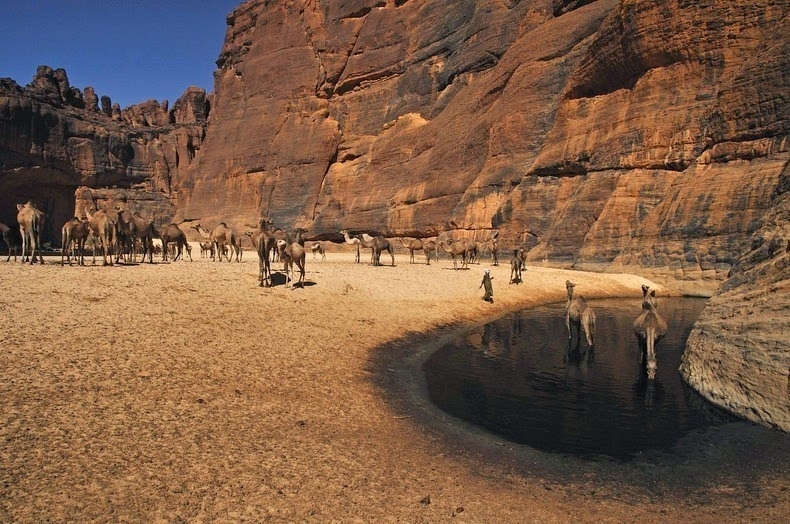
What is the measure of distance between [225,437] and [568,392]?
7.31m

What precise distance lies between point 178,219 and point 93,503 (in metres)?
86.9

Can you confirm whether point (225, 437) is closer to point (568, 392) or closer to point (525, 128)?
point (568, 392)

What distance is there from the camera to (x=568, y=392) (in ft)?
36.6

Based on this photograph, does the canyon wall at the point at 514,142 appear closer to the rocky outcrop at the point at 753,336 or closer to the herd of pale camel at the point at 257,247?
the rocky outcrop at the point at 753,336

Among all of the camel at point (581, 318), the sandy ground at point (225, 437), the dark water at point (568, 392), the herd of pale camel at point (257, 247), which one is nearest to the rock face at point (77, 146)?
the herd of pale camel at point (257, 247)

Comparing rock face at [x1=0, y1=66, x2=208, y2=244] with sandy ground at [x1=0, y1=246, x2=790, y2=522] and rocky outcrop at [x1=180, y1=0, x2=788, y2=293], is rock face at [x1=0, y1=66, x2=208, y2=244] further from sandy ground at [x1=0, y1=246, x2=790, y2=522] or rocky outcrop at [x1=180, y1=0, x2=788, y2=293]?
sandy ground at [x1=0, y1=246, x2=790, y2=522]

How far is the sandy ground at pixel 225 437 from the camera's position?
5793mm

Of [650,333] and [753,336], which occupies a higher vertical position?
[753,336]

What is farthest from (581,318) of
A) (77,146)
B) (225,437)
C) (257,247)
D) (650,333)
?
(77,146)

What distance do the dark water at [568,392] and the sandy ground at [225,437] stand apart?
51.0 inches

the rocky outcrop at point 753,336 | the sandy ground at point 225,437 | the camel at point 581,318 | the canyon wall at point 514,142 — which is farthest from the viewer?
the canyon wall at point 514,142

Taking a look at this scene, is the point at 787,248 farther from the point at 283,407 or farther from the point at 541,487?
the point at 283,407

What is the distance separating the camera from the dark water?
883 centimetres

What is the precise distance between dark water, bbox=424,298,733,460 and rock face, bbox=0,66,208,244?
28651 mm
